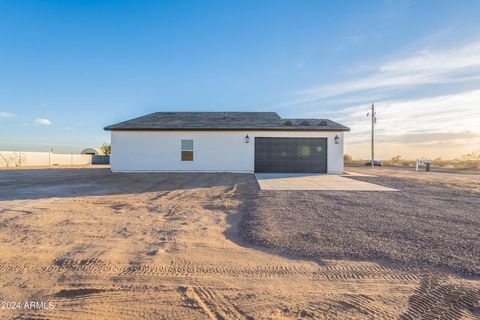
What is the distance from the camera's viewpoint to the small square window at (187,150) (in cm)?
1498

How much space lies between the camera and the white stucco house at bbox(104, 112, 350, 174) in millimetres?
14922

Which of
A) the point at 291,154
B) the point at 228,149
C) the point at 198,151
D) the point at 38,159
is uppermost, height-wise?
the point at 228,149

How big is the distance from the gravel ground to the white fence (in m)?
28.1

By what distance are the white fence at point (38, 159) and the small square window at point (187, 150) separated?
2026cm

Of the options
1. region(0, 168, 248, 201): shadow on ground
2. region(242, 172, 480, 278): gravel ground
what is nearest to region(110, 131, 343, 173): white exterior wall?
region(0, 168, 248, 201): shadow on ground

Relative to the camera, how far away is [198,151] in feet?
49.2

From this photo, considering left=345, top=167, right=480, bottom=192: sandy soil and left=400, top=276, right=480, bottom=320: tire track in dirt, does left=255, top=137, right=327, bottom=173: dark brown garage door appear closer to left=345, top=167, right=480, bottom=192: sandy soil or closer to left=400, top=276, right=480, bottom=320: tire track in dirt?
left=345, top=167, right=480, bottom=192: sandy soil

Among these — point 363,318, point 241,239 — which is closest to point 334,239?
point 241,239

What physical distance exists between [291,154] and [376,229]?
11191 millimetres

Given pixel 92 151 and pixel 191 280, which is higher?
pixel 92 151

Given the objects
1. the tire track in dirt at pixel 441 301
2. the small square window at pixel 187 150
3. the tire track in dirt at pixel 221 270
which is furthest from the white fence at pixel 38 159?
the tire track in dirt at pixel 441 301

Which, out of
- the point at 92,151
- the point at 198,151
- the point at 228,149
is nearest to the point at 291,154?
the point at 228,149

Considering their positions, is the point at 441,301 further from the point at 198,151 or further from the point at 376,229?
the point at 198,151

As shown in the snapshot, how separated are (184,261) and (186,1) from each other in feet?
36.5
